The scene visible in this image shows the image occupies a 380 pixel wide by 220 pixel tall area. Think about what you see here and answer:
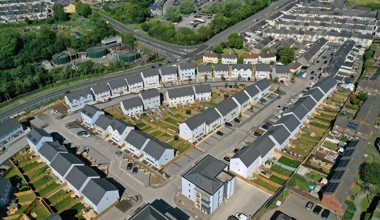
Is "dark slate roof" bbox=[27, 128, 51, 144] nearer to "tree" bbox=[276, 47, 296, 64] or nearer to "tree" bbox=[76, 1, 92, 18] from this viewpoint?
"tree" bbox=[276, 47, 296, 64]

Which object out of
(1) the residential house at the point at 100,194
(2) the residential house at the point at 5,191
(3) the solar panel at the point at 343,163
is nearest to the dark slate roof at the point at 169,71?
(1) the residential house at the point at 100,194

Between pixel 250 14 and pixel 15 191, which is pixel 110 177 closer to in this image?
pixel 15 191

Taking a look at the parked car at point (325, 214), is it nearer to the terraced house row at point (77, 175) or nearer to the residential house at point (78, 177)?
the terraced house row at point (77, 175)

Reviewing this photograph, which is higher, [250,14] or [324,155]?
[250,14]

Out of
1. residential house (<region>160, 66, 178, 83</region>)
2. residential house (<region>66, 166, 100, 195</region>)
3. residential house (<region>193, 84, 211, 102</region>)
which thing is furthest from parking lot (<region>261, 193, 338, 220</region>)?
residential house (<region>160, 66, 178, 83</region>)

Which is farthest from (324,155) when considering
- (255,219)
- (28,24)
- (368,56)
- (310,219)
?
(28,24)
